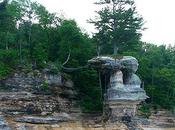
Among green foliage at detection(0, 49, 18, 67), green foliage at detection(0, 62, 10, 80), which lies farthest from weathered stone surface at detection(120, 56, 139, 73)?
green foliage at detection(0, 62, 10, 80)

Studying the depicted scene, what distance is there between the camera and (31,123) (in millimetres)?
24891

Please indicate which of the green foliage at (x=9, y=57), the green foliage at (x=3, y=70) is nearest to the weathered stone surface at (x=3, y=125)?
the green foliage at (x=3, y=70)

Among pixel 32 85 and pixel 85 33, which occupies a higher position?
pixel 85 33

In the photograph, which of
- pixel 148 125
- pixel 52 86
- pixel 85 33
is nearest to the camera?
pixel 52 86

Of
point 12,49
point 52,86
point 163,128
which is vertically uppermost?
point 12,49

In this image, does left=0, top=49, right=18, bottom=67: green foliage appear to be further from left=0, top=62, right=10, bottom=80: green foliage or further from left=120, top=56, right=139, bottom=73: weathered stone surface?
left=120, top=56, right=139, bottom=73: weathered stone surface

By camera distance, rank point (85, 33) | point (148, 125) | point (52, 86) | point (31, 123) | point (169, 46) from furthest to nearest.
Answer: point (169, 46), point (85, 33), point (148, 125), point (52, 86), point (31, 123)

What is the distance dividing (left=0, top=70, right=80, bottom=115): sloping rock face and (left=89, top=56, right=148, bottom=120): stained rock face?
78.8 inches

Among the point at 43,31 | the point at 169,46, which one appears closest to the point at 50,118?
the point at 43,31

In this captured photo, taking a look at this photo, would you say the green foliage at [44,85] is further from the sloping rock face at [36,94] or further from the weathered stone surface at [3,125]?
the weathered stone surface at [3,125]

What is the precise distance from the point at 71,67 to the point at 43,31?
3102 millimetres

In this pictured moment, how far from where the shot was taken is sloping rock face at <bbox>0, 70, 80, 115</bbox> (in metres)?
25.2

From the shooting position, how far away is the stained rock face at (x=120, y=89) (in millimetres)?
26594

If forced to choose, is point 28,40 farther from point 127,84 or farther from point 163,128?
point 163,128
